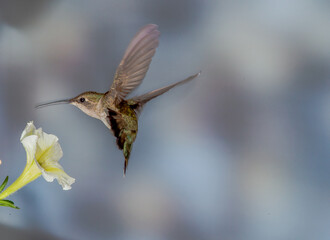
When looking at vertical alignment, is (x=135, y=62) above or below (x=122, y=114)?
above

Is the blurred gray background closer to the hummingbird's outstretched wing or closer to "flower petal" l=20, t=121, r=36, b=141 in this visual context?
the hummingbird's outstretched wing

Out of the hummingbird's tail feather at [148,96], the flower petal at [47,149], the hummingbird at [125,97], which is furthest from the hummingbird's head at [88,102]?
the flower petal at [47,149]

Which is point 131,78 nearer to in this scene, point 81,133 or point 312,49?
point 81,133

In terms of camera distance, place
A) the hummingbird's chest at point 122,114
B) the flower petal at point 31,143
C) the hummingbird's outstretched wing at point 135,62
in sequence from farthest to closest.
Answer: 1. the hummingbird's chest at point 122,114
2. the hummingbird's outstretched wing at point 135,62
3. the flower petal at point 31,143

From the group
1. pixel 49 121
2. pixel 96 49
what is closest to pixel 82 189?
pixel 49 121

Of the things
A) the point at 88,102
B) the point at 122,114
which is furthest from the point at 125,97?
the point at 88,102

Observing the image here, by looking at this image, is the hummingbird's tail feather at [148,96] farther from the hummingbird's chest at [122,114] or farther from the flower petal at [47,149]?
the flower petal at [47,149]

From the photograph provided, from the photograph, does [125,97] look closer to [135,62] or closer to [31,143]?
[135,62]

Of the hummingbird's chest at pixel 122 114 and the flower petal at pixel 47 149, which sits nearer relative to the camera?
the flower petal at pixel 47 149
